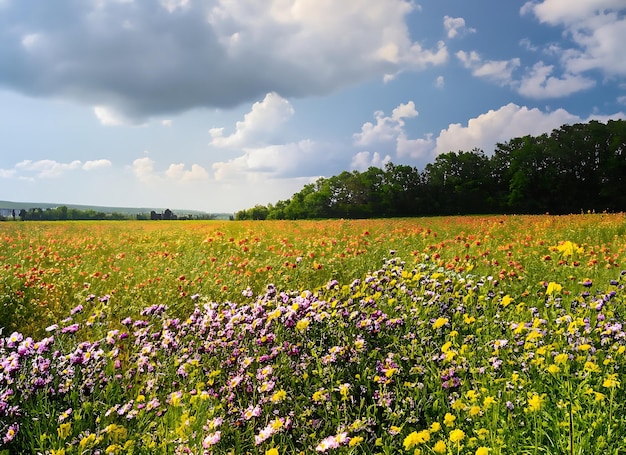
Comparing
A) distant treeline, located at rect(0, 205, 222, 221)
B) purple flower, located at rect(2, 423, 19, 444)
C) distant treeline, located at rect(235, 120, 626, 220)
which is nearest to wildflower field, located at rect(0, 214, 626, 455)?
purple flower, located at rect(2, 423, 19, 444)

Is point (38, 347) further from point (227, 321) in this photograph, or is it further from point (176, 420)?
point (227, 321)

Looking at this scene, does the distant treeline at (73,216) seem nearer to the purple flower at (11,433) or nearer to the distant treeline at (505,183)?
the distant treeline at (505,183)

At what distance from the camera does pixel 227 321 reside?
436 centimetres

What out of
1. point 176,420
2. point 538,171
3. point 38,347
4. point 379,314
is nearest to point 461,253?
point 379,314

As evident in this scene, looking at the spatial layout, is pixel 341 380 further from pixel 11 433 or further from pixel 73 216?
pixel 73 216

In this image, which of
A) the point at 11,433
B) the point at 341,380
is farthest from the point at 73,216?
the point at 341,380

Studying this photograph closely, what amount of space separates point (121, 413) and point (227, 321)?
1.38 metres

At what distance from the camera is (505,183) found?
1970 inches

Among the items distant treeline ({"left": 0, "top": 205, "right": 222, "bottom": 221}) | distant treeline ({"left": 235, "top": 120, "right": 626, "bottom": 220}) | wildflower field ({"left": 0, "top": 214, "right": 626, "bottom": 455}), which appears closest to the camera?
wildflower field ({"left": 0, "top": 214, "right": 626, "bottom": 455})

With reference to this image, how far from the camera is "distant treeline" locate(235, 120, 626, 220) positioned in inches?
1778

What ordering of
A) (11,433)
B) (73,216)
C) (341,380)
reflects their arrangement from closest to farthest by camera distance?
(11,433)
(341,380)
(73,216)

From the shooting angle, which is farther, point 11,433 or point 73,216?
point 73,216

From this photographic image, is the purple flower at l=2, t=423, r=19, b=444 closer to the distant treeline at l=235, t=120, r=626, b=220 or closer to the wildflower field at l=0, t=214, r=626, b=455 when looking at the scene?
the wildflower field at l=0, t=214, r=626, b=455

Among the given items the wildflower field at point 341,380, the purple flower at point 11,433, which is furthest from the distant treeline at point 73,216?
the purple flower at point 11,433
